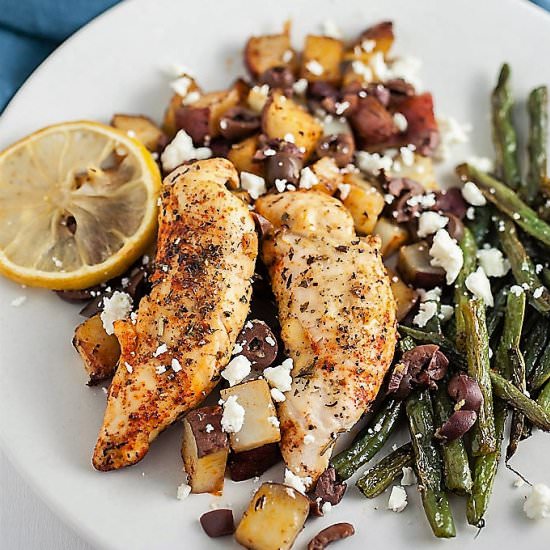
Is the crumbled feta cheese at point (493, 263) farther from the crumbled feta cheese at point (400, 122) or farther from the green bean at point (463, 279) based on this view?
the crumbled feta cheese at point (400, 122)

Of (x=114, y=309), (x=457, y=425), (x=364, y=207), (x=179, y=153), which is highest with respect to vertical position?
(x=364, y=207)

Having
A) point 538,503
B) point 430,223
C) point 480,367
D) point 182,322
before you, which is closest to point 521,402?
point 480,367

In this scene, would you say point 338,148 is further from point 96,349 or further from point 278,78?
point 96,349

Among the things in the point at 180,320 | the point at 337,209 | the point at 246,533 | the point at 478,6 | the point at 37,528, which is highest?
the point at 478,6

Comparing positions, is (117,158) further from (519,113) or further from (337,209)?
(519,113)

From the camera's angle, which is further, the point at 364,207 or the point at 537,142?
the point at 537,142

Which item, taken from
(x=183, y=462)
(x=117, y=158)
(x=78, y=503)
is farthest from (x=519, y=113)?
(x=78, y=503)

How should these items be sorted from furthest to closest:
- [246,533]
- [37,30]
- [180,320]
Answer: [37,30]
[180,320]
[246,533]

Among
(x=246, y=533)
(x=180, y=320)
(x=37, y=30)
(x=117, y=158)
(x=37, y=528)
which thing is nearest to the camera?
(x=246, y=533)
